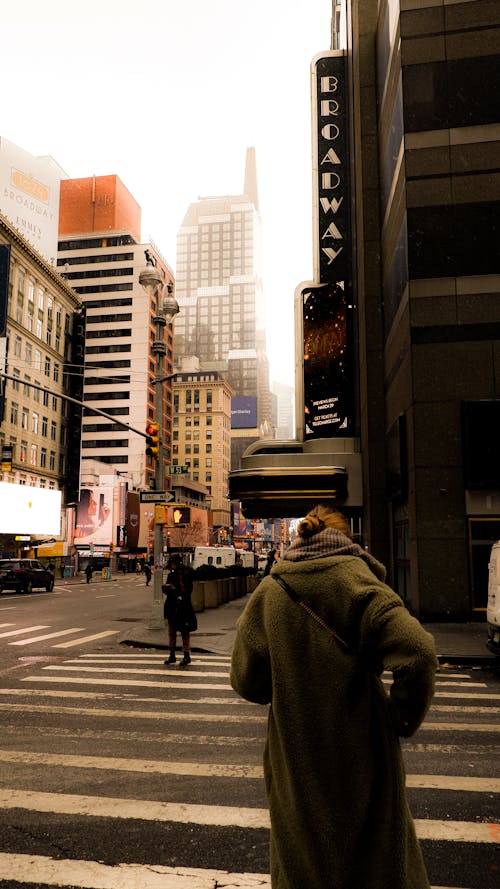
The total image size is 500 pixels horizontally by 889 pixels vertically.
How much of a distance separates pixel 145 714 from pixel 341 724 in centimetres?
688

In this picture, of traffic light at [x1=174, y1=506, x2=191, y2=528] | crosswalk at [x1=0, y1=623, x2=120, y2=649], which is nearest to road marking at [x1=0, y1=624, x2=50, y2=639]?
crosswalk at [x1=0, y1=623, x2=120, y2=649]

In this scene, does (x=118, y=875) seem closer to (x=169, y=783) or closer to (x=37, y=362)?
(x=169, y=783)

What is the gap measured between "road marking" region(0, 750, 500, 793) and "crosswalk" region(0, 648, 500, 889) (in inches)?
0.7

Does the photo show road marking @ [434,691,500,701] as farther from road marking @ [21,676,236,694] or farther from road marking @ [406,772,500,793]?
road marking @ [406,772,500,793]

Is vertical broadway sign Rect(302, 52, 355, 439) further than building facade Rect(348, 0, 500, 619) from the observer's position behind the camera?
Yes

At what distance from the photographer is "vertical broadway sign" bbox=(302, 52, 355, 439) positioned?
29.9 meters

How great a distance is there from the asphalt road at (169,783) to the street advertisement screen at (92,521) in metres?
77.2

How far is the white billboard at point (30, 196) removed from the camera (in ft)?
287

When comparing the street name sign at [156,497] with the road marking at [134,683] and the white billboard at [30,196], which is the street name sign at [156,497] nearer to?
the road marking at [134,683]

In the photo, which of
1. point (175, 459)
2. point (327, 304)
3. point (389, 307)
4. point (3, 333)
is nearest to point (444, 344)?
point (389, 307)

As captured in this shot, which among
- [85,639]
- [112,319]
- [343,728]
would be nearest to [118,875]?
[343,728]

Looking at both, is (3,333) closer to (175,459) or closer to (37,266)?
(37,266)

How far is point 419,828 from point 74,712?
5.38m

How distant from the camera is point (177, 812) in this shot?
5.12 metres
